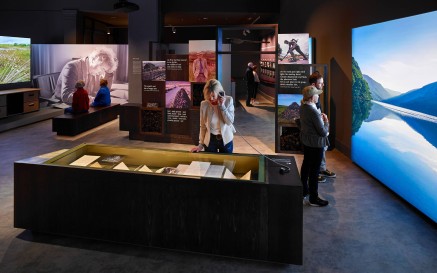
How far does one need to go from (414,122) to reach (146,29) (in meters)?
9.78

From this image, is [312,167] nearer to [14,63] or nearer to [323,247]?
[323,247]

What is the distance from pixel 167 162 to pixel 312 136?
5.68ft

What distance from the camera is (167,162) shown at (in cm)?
368

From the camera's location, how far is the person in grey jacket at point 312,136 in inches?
162

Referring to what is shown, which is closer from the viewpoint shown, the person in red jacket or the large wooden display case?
the large wooden display case

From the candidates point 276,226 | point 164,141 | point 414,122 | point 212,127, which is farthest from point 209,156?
point 164,141

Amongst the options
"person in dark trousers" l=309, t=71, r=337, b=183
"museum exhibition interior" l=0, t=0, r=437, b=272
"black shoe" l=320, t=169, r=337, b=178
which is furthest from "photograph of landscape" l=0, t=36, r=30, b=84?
"black shoe" l=320, t=169, r=337, b=178

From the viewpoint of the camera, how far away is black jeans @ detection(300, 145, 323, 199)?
4312mm

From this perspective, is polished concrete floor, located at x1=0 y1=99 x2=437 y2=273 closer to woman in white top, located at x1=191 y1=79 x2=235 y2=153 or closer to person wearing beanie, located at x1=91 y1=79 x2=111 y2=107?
woman in white top, located at x1=191 y1=79 x2=235 y2=153

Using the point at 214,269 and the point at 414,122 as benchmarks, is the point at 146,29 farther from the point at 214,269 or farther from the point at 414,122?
the point at 214,269

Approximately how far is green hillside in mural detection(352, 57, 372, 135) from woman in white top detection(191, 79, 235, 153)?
274 cm

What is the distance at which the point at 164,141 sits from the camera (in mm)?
8297

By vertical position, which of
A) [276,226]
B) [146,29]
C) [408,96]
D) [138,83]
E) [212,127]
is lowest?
[276,226]

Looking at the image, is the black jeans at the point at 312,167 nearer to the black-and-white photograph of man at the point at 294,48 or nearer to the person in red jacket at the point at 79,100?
the black-and-white photograph of man at the point at 294,48
